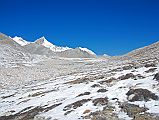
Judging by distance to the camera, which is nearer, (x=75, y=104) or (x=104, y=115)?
(x=104, y=115)

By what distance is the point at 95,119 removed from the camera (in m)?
20.3

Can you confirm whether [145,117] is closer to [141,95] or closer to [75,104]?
[141,95]

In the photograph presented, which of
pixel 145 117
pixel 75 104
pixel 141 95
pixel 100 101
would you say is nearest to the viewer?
pixel 145 117

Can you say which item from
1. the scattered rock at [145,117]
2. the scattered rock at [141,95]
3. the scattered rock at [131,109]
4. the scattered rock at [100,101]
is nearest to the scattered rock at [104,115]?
the scattered rock at [131,109]

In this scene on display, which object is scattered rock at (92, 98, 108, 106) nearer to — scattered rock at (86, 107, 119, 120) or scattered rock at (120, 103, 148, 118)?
scattered rock at (120, 103, 148, 118)

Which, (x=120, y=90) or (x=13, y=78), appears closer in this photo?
(x=120, y=90)

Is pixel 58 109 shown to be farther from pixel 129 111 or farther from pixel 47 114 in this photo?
pixel 129 111

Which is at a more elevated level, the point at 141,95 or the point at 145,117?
the point at 141,95

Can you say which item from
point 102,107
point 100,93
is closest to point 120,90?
point 100,93

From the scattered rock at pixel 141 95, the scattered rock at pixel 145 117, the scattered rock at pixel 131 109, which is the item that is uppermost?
the scattered rock at pixel 141 95

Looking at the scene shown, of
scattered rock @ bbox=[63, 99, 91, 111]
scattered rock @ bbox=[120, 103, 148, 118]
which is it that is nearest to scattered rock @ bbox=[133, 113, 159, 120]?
scattered rock @ bbox=[120, 103, 148, 118]

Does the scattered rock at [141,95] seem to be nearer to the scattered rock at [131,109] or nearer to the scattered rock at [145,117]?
the scattered rock at [131,109]

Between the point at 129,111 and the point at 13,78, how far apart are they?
59.6 metres

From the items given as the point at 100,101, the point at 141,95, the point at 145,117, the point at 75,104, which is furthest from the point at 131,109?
the point at 75,104
